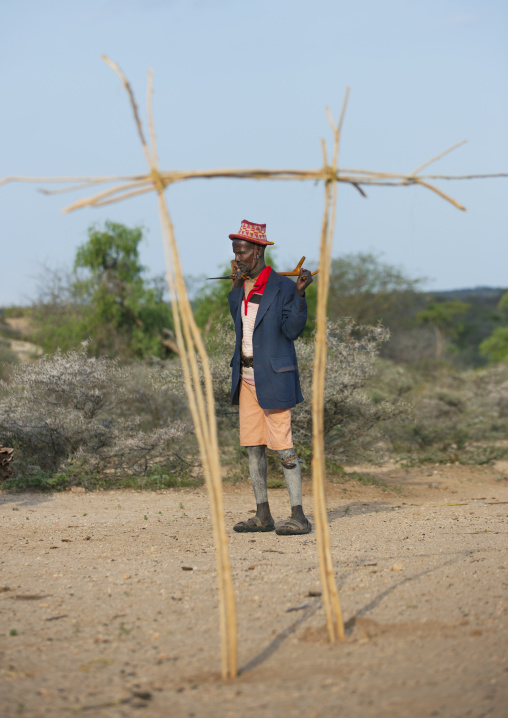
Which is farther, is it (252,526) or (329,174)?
(252,526)

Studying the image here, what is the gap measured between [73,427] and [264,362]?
3.84 metres

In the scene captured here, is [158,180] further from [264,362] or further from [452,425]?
[452,425]

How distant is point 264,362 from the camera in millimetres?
5027

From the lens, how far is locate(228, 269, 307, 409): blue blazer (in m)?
5.00

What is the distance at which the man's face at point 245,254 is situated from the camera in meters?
5.09

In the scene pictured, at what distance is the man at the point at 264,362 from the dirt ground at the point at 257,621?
390 millimetres

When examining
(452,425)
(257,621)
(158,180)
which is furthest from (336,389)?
(158,180)

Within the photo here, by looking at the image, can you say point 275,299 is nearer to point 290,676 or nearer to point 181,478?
point 290,676

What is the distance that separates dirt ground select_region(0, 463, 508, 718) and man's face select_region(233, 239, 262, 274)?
6.30 ft

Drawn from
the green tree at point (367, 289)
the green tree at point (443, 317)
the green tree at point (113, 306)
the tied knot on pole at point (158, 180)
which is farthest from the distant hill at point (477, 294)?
the tied knot on pole at point (158, 180)

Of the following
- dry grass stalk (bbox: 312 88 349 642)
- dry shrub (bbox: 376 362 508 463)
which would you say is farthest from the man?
dry shrub (bbox: 376 362 508 463)

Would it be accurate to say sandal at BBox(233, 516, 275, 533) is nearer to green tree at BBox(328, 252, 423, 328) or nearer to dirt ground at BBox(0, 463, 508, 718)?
dirt ground at BBox(0, 463, 508, 718)

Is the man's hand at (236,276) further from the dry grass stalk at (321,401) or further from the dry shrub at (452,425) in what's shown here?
the dry shrub at (452,425)

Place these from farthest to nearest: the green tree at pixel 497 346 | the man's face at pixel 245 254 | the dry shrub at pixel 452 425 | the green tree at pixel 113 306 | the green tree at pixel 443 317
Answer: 1. the green tree at pixel 443 317
2. the green tree at pixel 497 346
3. the green tree at pixel 113 306
4. the dry shrub at pixel 452 425
5. the man's face at pixel 245 254
